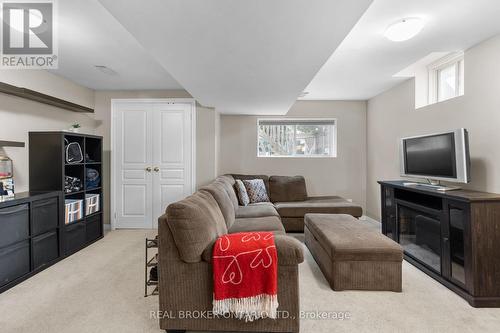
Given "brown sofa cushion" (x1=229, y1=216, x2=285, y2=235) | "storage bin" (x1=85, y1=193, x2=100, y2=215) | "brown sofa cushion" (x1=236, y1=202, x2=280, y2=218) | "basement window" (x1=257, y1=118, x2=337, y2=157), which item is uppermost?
"basement window" (x1=257, y1=118, x2=337, y2=157)

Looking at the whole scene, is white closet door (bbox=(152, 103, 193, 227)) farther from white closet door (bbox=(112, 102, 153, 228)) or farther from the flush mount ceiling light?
the flush mount ceiling light

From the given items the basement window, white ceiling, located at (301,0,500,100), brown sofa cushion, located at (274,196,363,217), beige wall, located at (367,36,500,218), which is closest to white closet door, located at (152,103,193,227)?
the basement window

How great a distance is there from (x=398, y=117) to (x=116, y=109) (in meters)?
4.71

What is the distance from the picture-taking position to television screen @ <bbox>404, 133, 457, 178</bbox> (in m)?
2.63

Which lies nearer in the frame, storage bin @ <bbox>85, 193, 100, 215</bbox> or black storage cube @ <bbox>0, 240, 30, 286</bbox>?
black storage cube @ <bbox>0, 240, 30, 286</bbox>

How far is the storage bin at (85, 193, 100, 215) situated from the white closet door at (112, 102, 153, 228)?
1.80 feet

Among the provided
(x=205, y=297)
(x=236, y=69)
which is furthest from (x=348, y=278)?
(x=236, y=69)

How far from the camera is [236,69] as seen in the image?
8.38 ft

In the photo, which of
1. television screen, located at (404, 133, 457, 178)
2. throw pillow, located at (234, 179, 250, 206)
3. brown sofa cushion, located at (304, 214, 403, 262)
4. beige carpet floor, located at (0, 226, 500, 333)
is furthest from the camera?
throw pillow, located at (234, 179, 250, 206)

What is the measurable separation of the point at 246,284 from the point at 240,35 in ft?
5.67

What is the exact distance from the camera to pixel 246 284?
1642mm

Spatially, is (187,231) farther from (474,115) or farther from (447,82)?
(447,82)

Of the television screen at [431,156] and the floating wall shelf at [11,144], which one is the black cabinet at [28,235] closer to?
the floating wall shelf at [11,144]

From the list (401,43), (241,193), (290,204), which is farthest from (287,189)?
(401,43)
